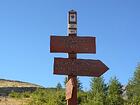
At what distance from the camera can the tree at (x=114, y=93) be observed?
2063 inches

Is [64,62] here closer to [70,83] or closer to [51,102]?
[70,83]

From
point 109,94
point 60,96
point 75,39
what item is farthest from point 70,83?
point 109,94

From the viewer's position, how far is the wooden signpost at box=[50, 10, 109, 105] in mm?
12078

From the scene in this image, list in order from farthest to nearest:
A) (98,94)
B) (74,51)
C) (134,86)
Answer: (134,86), (98,94), (74,51)

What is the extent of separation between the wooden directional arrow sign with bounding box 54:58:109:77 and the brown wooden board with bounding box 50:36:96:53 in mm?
269

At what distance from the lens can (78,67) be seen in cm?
1210

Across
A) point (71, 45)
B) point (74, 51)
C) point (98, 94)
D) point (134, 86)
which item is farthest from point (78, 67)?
point (134, 86)

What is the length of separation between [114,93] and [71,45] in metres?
45.0

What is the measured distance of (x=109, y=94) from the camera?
56438mm

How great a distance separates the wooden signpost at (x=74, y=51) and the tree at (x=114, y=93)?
39.7 m

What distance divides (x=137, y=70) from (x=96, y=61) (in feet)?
214

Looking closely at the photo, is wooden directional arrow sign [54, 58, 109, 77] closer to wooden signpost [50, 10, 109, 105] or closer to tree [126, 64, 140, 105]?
wooden signpost [50, 10, 109, 105]

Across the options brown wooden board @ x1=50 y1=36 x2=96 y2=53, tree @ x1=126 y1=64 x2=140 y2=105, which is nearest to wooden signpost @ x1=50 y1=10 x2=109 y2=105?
brown wooden board @ x1=50 y1=36 x2=96 y2=53

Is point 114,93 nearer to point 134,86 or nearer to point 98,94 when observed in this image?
point 98,94
